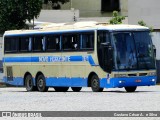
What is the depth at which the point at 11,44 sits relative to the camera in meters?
40.6

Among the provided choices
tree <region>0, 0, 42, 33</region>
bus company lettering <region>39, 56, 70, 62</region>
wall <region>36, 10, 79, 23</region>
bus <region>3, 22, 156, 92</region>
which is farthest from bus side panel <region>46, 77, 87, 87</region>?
wall <region>36, 10, 79, 23</region>

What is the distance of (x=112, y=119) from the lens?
19016 millimetres

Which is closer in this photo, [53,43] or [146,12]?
[53,43]

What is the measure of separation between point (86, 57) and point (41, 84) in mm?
4172

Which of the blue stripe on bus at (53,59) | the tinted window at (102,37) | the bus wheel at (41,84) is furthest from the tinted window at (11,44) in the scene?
the tinted window at (102,37)

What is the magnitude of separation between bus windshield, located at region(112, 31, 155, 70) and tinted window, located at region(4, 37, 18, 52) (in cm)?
764

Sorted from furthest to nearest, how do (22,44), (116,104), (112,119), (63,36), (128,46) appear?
(22,44), (63,36), (128,46), (116,104), (112,119)

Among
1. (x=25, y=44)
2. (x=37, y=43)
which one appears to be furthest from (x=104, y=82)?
(x=25, y=44)

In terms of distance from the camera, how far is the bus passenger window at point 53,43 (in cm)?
3712

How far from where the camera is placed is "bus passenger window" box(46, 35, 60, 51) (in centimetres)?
3712

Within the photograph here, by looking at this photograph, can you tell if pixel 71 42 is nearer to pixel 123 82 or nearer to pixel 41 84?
pixel 41 84

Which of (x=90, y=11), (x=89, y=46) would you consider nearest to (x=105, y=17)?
(x=90, y=11)

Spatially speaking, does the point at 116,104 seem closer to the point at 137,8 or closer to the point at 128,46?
the point at 128,46

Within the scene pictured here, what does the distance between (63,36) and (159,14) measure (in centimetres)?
2890
